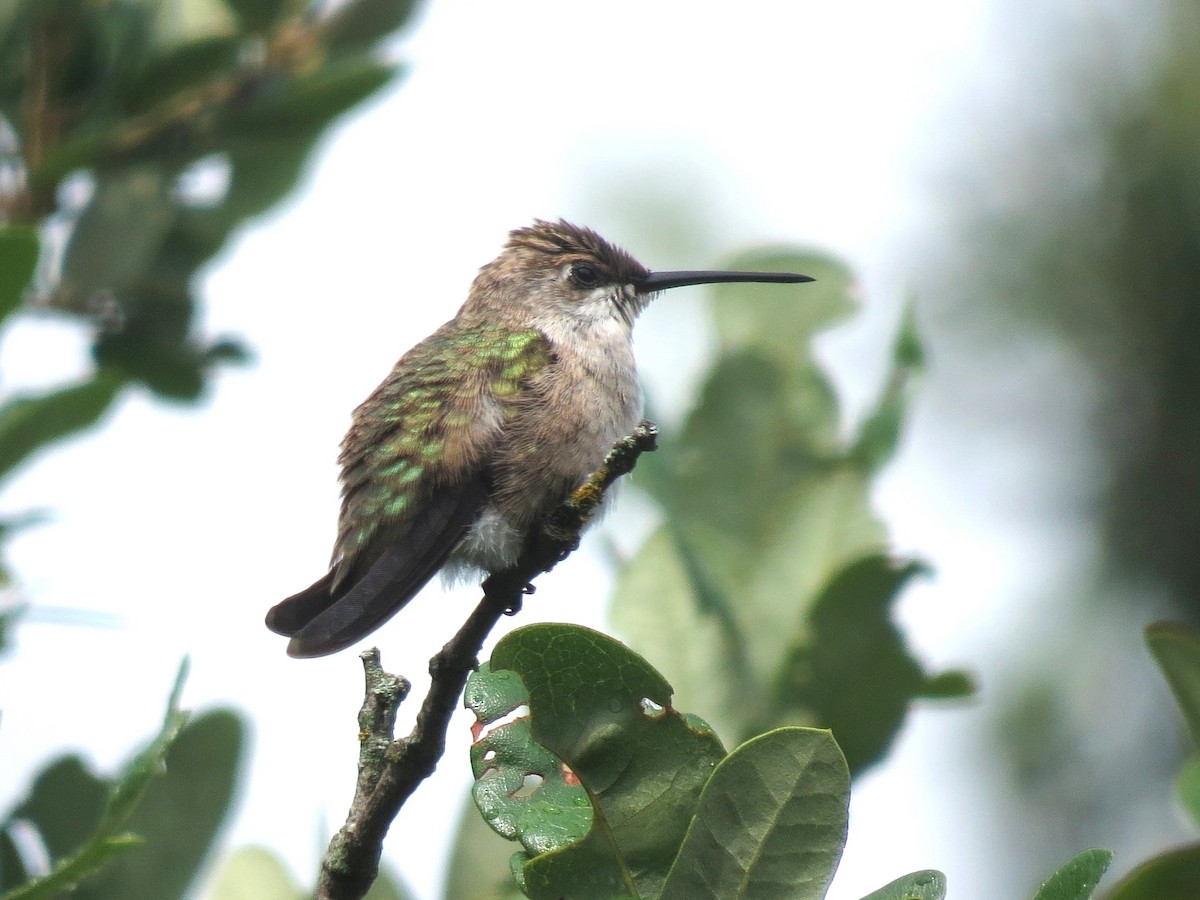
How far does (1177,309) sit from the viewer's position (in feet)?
27.1

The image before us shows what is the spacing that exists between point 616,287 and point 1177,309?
454 cm

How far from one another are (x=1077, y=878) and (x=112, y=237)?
3073mm

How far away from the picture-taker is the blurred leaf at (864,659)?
295 cm

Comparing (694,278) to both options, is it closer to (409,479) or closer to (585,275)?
(585,275)

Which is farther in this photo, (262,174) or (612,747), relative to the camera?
(262,174)

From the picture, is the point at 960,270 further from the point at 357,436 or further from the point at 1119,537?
the point at 357,436

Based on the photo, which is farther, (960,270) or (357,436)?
(960,270)

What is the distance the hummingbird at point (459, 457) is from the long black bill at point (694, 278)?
0.02m

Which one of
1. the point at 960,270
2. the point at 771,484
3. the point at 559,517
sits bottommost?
the point at 559,517

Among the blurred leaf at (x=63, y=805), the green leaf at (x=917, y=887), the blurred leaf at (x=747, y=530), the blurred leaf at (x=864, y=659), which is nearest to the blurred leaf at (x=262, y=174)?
the blurred leaf at (x=747, y=530)

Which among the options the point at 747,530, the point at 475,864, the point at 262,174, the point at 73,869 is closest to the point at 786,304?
the point at 747,530

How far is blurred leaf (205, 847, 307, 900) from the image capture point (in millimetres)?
3047

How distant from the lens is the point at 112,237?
3.73 metres

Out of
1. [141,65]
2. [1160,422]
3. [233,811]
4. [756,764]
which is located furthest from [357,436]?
[1160,422]
